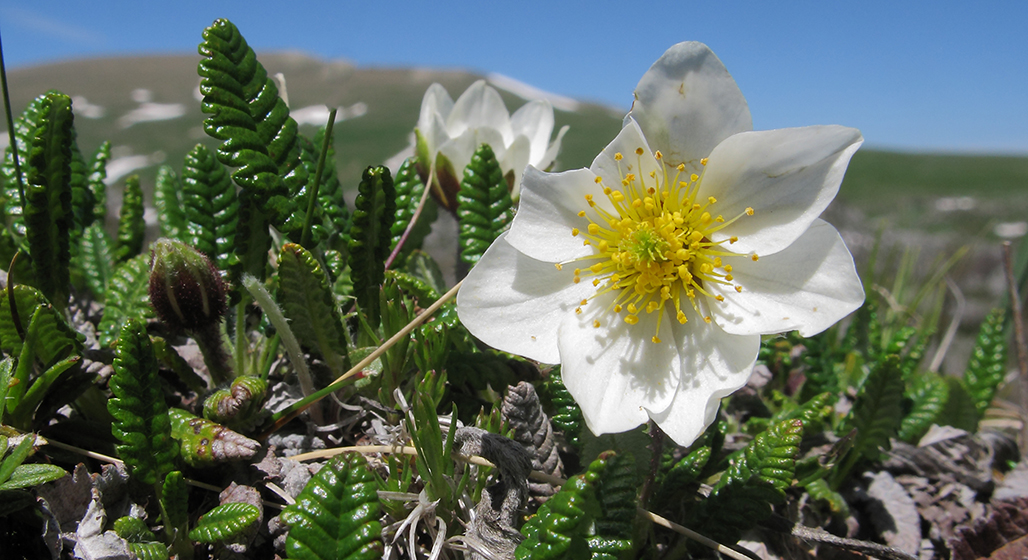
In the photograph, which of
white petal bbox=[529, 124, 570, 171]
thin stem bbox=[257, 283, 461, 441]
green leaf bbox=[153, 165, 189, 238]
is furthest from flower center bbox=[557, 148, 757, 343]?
green leaf bbox=[153, 165, 189, 238]

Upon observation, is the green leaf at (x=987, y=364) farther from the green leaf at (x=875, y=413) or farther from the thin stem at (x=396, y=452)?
the thin stem at (x=396, y=452)

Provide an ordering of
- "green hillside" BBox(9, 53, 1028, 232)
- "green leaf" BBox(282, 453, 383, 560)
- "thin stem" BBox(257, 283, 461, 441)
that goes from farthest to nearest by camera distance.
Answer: "green hillside" BBox(9, 53, 1028, 232) → "thin stem" BBox(257, 283, 461, 441) → "green leaf" BBox(282, 453, 383, 560)

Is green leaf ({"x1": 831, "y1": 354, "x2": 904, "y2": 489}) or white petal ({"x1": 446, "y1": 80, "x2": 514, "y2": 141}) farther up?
white petal ({"x1": 446, "y1": 80, "x2": 514, "y2": 141})

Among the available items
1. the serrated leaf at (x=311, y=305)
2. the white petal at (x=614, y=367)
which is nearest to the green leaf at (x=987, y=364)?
the white petal at (x=614, y=367)

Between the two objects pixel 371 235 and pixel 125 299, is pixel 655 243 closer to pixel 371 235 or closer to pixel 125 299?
pixel 371 235

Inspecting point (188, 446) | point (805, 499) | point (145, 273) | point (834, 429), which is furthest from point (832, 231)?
point (145, 273)

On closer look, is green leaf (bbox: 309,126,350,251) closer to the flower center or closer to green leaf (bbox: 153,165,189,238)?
green leaf (bbox: 153,165,189,238)

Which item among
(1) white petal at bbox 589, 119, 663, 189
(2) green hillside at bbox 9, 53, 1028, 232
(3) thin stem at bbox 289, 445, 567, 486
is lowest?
(2) green hillside at bbox 9, 53, 1028, 232

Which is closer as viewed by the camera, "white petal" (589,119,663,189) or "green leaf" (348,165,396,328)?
"white petal" (589,119,663,189)
